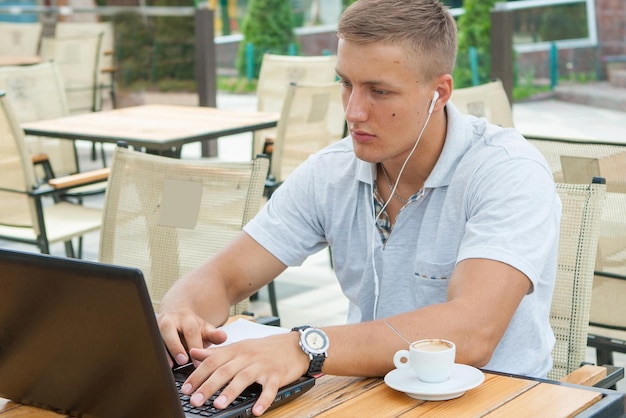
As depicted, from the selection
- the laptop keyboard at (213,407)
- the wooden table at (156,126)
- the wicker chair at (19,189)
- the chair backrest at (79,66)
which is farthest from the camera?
the chair backrest at (79,66)

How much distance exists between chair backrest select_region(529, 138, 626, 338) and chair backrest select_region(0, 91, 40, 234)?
2363 mm

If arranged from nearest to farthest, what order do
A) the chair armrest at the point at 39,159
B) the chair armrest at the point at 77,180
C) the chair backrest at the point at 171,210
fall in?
the chair backrest at the point at 171,210 < the chair armrest at the point at 77,180 < the chair armrest at the point at 39,159

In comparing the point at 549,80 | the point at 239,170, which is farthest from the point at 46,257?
the point at 549,80

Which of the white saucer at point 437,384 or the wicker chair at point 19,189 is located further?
the wicker chair at point 19,189

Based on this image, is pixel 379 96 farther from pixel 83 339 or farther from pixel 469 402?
pixel 83 339

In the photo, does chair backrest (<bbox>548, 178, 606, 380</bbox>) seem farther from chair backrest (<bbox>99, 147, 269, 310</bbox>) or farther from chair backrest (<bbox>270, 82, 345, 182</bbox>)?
chair backrest (<bbox>270, 82, 345, 182</bbox>)

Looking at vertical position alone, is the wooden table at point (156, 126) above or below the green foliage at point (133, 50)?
below

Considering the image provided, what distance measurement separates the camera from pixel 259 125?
17.6 ft

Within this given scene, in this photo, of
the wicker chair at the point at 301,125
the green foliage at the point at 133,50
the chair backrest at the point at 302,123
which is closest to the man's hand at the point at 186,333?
the wicker chair at the point at 301,125

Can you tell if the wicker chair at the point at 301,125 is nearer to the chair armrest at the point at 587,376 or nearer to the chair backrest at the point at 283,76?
Answer: the chair backrest at the point at 283,76

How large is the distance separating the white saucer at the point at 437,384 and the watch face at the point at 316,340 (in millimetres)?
118

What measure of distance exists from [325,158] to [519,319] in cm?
57

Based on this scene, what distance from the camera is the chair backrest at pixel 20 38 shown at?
9.73m

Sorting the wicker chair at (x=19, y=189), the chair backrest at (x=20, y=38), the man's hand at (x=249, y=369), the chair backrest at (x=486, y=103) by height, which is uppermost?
the chair backrest at (x=20, y=38)
